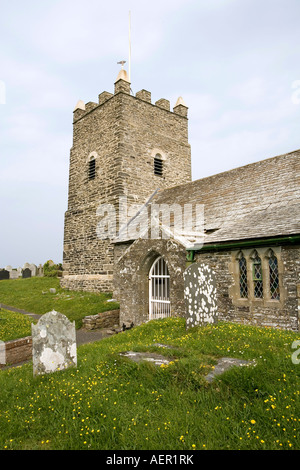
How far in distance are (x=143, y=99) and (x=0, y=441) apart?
2078 centimetres

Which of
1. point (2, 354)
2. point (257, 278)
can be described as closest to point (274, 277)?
point (257, 278)

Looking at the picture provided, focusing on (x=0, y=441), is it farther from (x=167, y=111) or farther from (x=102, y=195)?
(x=167, y=111)

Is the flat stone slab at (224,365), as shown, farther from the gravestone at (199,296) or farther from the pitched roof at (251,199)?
the pitched roof at (251,199)

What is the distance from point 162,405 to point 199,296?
4165mm

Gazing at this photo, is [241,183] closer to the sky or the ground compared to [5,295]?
closer to the sky

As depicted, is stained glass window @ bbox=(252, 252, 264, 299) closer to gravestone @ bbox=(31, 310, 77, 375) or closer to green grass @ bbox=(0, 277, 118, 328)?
gravestone @ bbox=(31, 310, 77, 375)

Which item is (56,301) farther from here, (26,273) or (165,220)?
(26,273)

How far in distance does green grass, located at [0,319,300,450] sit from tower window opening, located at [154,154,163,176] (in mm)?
16828

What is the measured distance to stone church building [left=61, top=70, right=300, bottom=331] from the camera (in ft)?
30.1
